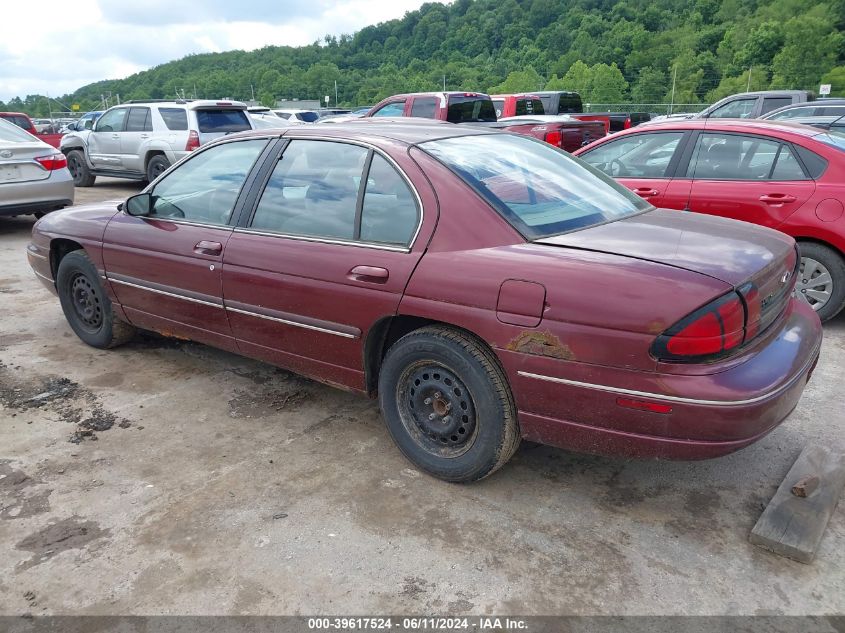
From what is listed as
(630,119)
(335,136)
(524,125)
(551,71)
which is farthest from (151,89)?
(335,136)

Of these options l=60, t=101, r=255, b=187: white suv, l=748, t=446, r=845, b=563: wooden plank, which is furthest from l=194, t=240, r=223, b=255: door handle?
l=60, t=101, r=255, b=187: white suv

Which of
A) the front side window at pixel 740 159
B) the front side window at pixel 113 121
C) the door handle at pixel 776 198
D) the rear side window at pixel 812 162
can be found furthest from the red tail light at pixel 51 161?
the rear side window at pixel 812 162

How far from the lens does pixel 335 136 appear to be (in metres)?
3.45

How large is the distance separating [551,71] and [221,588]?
91003mm

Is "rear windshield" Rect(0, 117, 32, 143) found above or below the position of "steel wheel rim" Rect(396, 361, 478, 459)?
above

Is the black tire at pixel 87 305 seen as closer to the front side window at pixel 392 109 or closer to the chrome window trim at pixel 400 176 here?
the chrome window trim at pixel 400 176

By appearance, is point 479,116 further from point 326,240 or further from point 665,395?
point 665,395

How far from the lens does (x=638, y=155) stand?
18.8 feet

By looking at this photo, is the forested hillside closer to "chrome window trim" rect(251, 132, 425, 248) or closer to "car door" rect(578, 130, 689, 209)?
"car door" rect(578, 130, 689, 209)

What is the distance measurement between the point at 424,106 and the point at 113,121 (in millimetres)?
A: 6178

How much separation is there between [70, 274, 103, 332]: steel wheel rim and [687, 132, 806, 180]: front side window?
478 cm

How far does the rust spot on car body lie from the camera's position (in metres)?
2.51

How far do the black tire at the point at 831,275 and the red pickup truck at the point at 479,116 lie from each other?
6309mm

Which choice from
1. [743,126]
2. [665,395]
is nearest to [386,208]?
[665,395]
